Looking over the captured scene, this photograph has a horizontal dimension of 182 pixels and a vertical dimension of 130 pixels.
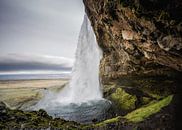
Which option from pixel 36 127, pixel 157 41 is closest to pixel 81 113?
pixel 36 127

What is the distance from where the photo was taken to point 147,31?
1147 inches

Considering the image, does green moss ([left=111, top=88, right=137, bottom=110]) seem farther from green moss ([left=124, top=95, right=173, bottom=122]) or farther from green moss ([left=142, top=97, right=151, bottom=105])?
green moss ([left=124, top=95, right=173, bottom=122])

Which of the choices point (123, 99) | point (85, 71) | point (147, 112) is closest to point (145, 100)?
point (123, 99)

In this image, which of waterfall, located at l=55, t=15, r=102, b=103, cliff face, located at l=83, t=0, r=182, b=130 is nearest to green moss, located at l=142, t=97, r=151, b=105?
cliff face, located at l=83, t=0, r=182, b=130

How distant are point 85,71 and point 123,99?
2405cm

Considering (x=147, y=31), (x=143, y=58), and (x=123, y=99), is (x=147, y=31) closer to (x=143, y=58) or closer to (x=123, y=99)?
(x=143, y=58)

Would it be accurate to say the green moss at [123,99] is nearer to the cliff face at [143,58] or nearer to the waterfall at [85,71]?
the cliff face at [143,58]

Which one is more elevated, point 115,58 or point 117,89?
point 115,58

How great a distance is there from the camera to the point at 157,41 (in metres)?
29.2

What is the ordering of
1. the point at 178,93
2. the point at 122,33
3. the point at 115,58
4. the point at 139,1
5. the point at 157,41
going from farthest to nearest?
the point at 115,58 → the point at 178,93 → the point at 122,33 → the point at 157,41 → the point at 139,1

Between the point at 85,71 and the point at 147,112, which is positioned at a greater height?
the point at 85,71

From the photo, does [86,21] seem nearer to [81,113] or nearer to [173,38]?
[81,113]

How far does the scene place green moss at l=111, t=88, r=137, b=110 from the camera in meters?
51.1

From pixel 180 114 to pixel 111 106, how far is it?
20546mm
